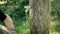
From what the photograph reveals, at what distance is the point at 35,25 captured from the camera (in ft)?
14.8

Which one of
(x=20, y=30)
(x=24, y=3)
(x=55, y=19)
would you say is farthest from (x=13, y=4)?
(x=20, y=30)

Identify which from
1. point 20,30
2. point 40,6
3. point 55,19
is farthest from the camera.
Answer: point 55,19

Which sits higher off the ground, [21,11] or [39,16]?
[39,16]

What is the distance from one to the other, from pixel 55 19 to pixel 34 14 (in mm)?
3108

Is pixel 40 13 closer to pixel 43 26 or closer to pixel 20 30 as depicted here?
pixel 43 26

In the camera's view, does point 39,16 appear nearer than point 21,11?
Yes

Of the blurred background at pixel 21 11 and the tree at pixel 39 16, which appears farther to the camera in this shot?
the blurred background at pixel 21 11

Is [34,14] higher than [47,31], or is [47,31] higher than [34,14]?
[34,14]

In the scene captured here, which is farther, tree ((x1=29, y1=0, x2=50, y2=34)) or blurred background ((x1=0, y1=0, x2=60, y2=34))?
blurred background ((x1=0, y1=0, x2=60, y2=34))

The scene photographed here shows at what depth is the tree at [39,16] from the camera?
4336 mm

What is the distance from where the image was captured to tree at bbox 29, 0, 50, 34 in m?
4.34

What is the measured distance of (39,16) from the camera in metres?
4.43

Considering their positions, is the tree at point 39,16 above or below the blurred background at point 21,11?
above

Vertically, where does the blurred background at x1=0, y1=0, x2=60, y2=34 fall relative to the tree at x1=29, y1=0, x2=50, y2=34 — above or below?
below
